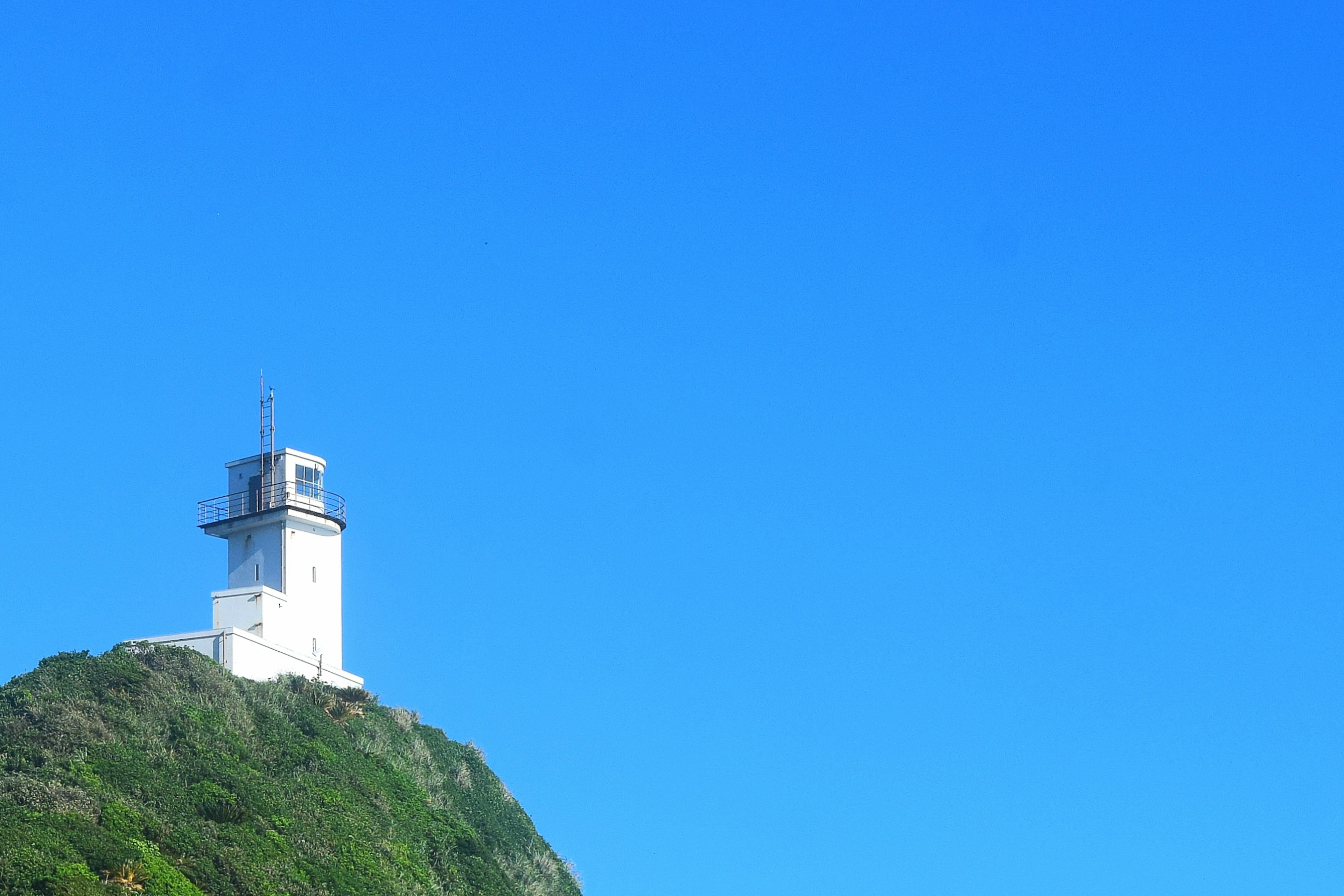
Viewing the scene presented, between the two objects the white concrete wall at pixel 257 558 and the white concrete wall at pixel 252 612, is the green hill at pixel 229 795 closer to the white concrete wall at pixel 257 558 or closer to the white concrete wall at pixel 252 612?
the white concrete wall at pixel 252 612

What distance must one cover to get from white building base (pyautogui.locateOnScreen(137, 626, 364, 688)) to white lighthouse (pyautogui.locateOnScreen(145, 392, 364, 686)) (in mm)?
63

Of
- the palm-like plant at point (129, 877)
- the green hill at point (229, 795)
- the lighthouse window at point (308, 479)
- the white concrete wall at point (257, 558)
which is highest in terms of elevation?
the lighthouse window at point (308, 479)

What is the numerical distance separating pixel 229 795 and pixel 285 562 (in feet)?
54.3

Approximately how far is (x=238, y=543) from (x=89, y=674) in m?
12.6

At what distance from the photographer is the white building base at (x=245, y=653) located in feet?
155

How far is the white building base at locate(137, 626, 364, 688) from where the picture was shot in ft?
155

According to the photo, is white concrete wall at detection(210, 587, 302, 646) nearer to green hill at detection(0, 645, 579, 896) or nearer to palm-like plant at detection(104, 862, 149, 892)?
green hill at detection(0, 645, 579, 896)

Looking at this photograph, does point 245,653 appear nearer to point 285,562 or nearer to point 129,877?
point 285,562

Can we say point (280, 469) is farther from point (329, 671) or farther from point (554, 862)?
point (554, 862)

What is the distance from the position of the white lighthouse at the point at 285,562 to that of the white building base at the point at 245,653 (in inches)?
2.5

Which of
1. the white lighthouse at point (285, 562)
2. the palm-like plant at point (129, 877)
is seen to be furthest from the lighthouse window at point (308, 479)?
the palm-like plant at point (129, 877)

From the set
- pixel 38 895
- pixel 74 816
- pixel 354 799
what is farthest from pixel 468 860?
pixel 38 895

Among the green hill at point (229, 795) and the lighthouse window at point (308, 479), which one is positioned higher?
the lighthouse window at point (308, 479)

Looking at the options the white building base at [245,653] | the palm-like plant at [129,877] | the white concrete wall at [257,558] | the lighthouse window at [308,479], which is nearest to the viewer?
the palm-like plant at [129,877]
